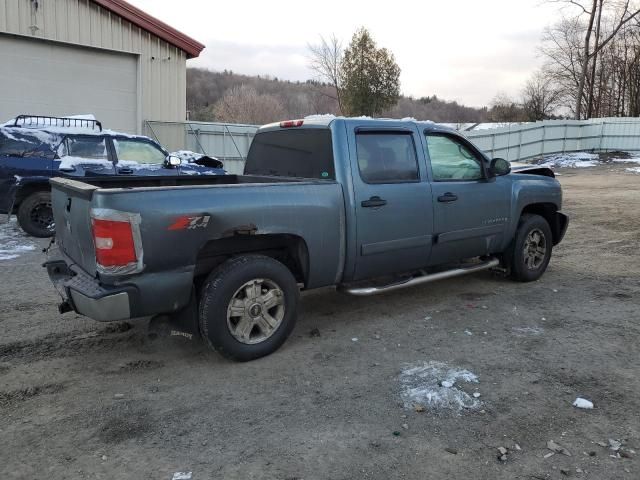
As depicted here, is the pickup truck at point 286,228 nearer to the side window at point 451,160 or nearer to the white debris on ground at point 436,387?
the side window at point 451,160

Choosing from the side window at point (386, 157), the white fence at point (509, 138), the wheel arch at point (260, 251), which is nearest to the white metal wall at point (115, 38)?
the white fence at point (509, 138)

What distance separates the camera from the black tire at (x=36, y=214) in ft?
29.3

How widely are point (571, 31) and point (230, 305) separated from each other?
41.6 m

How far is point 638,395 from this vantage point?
3609mm

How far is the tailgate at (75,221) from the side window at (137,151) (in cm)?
529

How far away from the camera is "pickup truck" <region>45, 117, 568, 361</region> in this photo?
3.57 m

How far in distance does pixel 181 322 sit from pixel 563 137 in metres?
28.2

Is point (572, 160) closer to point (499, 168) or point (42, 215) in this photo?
point (499, 168)

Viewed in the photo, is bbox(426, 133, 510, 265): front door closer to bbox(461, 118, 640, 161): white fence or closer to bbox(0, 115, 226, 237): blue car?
bbox(0, 115, 226, 237): blue car

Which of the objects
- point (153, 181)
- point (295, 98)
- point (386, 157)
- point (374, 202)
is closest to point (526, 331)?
point (374, 202)

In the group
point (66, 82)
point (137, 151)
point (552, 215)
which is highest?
point (66, 82)

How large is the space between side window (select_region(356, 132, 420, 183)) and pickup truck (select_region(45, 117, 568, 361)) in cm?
1

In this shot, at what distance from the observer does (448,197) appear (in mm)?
5250

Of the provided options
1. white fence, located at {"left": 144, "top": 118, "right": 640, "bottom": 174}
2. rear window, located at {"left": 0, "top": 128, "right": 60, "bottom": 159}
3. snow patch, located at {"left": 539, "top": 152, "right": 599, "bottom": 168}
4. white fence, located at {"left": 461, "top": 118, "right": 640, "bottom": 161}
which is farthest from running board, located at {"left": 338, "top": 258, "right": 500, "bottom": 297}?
snow patch, located at {"left": 539, "top": 152, "right": 599, "bottom": 168}
